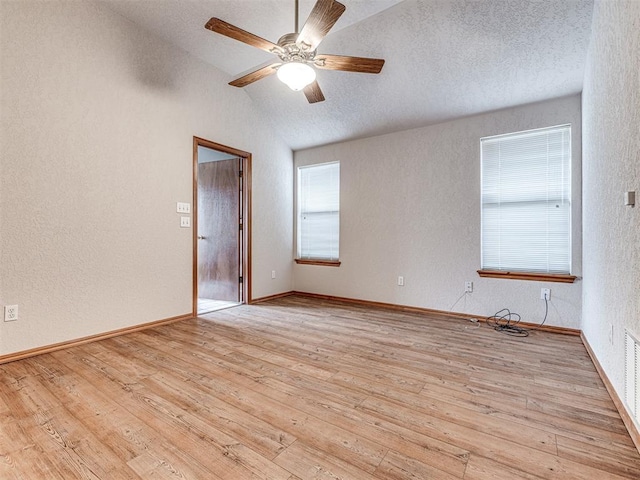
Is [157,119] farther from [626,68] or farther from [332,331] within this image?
[626,68]

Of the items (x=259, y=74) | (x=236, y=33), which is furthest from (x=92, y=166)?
(x=236, y=33)

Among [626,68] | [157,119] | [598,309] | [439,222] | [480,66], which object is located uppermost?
[480,66]

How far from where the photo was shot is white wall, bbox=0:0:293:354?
244 centimetres

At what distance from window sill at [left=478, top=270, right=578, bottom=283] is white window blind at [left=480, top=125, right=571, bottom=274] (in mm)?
66

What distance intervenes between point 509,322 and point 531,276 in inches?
21.6

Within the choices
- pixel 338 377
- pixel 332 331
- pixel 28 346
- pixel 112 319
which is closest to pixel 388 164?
pixel 332 331

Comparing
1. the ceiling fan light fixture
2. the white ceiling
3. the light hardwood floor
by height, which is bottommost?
the light hardwood floor

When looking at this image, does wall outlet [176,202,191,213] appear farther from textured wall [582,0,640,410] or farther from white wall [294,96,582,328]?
textured wall [582,0,640,410]

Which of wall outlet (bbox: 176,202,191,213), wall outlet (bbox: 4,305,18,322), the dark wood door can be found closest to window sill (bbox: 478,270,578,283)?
the dark wood door

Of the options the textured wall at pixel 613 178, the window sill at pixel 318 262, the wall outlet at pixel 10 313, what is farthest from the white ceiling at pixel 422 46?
the wall outlet at pixel 10 313

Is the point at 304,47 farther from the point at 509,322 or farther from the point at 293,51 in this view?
the point at 509,322

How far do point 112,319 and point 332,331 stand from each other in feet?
6.94

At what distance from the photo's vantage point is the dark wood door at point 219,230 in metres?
4.48

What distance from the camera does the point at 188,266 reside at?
366cm
